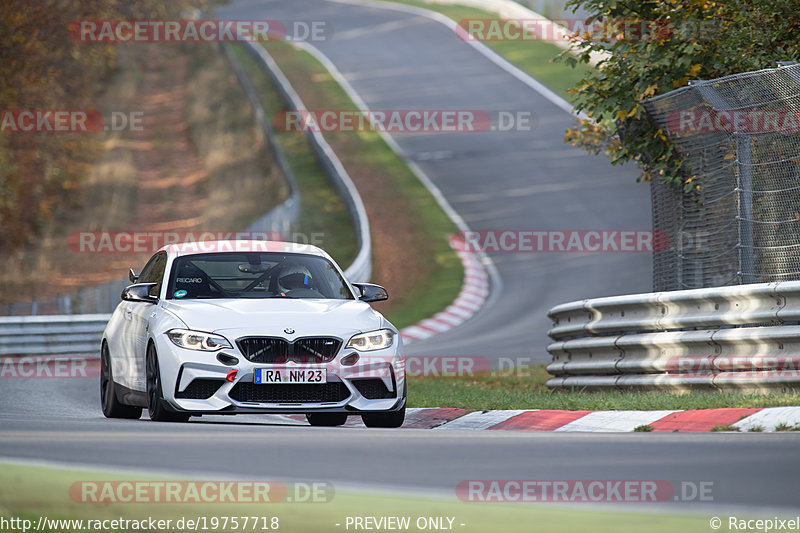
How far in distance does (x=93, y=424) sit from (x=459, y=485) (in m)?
4.39

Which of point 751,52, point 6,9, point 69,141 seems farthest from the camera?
point 69,141

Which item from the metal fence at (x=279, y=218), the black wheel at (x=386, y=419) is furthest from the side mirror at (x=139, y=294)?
the metal fence at (x=279, y=218)

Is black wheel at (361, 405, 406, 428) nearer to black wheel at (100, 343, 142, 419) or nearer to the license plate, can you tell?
the license plate

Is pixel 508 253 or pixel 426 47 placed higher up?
pixel 426 47

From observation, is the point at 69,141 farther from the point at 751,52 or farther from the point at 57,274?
the point at 751,52

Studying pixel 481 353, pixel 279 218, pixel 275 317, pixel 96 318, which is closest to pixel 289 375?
pixel 275 317

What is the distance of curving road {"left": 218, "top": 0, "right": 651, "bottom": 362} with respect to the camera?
24422 millimetres

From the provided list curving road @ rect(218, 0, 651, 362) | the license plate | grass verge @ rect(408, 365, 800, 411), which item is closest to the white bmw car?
the license plate

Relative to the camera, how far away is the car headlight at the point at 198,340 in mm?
9930

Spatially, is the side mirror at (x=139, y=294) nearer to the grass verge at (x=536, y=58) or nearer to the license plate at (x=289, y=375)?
the license plate at (x=289, y=375)

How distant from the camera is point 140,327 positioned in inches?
432

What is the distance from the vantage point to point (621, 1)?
1468 centimetres

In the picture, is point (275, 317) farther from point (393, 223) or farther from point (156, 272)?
point (393, 223)

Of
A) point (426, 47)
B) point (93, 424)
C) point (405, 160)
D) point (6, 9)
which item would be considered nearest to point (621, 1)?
point (93, 424)
